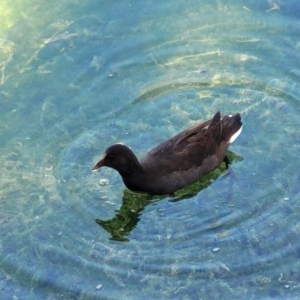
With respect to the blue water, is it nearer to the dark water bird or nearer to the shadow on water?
the shadow on water

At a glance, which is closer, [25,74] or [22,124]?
[22,124]

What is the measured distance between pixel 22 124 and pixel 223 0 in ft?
9.54

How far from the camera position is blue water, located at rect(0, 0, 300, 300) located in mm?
6762

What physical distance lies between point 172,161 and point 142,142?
25.3 inches

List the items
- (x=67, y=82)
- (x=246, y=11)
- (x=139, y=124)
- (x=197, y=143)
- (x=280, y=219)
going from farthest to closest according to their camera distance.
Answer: (x=246, y=11) → (x=67, y=82) → (x=139, y=124) → (x=197, y=143) → (x=280, y=219)

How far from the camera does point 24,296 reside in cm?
672

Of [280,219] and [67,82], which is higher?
[67,82]

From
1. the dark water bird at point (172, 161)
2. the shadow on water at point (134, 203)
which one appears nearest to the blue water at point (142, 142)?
the shadow on water at point (134, 203)

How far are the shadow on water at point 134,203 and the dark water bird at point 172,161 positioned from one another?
0.21 feet

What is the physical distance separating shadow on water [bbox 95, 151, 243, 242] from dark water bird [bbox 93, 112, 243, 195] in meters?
0.06

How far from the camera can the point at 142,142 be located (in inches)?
316

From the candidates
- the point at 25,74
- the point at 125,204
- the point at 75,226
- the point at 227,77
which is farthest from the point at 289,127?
the point at 25,74

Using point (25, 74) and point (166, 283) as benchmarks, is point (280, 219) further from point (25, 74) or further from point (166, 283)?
point (25, 74)

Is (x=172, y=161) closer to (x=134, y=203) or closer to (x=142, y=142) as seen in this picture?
(x=134, y=203)
